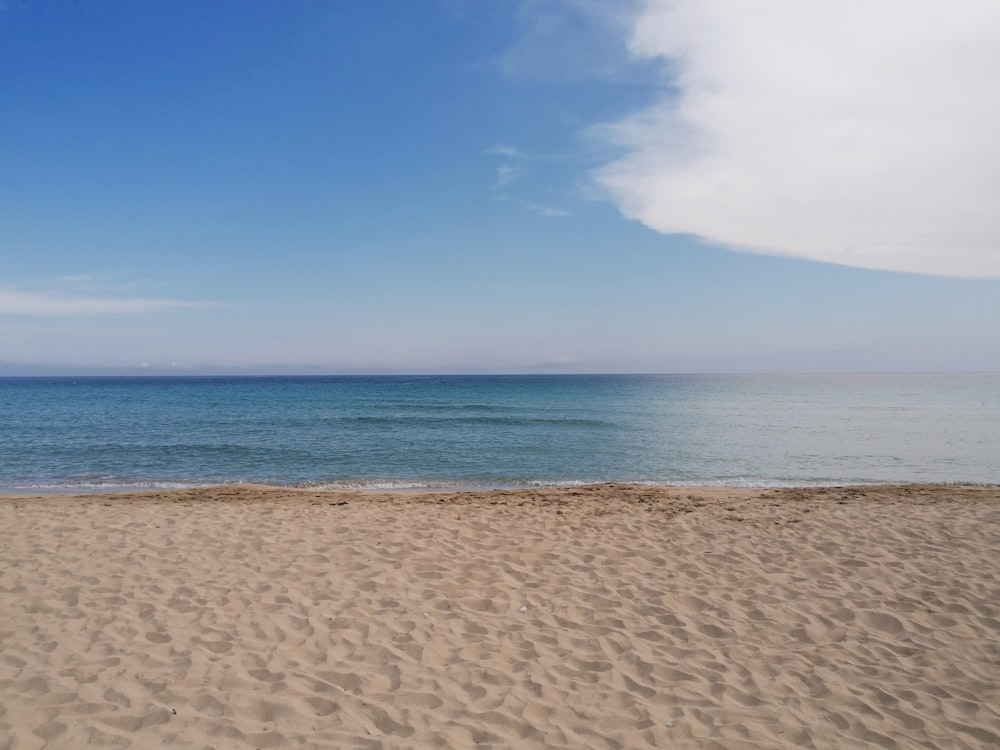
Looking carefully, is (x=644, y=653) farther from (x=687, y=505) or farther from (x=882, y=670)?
(x=687, y=505)

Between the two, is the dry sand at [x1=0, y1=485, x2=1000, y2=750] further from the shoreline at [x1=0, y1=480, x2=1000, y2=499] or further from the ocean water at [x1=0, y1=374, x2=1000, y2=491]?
the ocean water at [x1=0, y1=374, x2=1000, y2=491]

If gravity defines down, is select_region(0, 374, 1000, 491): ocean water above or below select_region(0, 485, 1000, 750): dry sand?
below

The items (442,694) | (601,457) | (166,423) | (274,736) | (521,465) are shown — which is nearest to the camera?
(274,736)

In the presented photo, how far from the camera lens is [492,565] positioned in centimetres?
749

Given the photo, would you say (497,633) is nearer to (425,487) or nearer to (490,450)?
(425,487)

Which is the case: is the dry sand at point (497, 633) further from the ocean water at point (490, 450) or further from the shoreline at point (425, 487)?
the ocean water at point (490, 450)

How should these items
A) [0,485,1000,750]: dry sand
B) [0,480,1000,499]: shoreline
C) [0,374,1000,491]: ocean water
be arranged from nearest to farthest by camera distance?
1. [0,485,1000,750]: dry sand
2. [0,480,1000,499]: shoreline
3. [0,374,1000,491]: ocean water

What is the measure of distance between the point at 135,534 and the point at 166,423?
28188mm

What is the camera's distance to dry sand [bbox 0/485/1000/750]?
424 cm

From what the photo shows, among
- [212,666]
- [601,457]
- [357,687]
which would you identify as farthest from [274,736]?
[601,457]

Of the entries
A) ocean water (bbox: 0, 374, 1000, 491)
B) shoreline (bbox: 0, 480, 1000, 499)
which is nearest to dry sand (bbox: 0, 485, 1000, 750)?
shoreline (bbox: 0, 480, 1000, 499)

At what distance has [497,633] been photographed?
562 cm

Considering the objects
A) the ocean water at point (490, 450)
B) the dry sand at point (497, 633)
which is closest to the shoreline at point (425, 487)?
the ocean water at point (490, 450)

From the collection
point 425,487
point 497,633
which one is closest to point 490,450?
point 425,487
